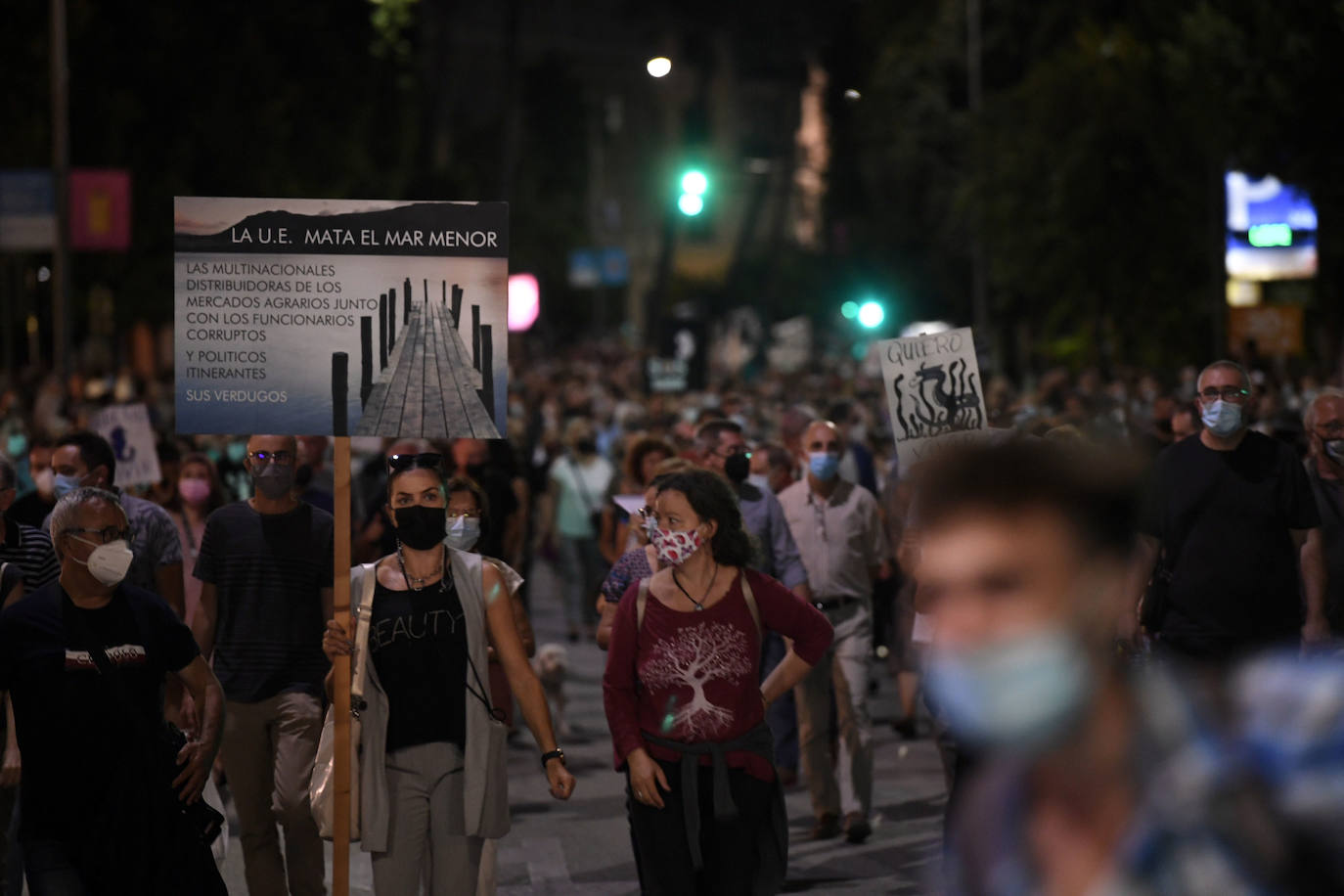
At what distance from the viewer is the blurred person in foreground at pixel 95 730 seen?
598 cm

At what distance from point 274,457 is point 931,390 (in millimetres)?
3412

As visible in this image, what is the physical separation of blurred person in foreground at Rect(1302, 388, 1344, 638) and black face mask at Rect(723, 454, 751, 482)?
2.73 m

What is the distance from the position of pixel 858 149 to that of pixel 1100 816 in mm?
59787

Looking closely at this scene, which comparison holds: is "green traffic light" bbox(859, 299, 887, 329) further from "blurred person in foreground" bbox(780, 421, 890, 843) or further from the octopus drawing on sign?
the octopus drawing on sign

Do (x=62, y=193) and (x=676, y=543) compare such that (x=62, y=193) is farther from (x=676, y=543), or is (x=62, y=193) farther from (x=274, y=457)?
(x=676, y=543)

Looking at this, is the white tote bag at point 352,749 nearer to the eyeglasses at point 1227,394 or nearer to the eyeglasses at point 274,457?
the eyeglasses at point 274,457

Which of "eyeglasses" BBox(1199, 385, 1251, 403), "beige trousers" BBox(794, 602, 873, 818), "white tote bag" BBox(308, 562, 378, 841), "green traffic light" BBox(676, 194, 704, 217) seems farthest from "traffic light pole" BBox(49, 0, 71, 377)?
"white tote bag" BBox(308, 562, 378, 841)

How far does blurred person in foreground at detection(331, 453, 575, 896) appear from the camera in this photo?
6227 mm

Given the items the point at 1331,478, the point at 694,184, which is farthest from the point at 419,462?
the point at 694,184

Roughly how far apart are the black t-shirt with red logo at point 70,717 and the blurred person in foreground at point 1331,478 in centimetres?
520

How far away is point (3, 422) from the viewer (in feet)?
66.4

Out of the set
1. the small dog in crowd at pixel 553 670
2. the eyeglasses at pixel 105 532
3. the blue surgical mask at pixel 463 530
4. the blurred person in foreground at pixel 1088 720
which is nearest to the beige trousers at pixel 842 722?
the small dog in crowd at pixel 553 670

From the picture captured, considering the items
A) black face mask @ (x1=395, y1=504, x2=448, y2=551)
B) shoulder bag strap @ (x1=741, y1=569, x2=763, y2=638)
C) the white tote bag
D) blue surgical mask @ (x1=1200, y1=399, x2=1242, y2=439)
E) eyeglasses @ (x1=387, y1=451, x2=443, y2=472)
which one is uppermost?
blue surgical mask @ (x1=1200, y1=399, x2=1242, y2=439)

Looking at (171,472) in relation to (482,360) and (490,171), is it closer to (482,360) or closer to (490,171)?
(482,360)
